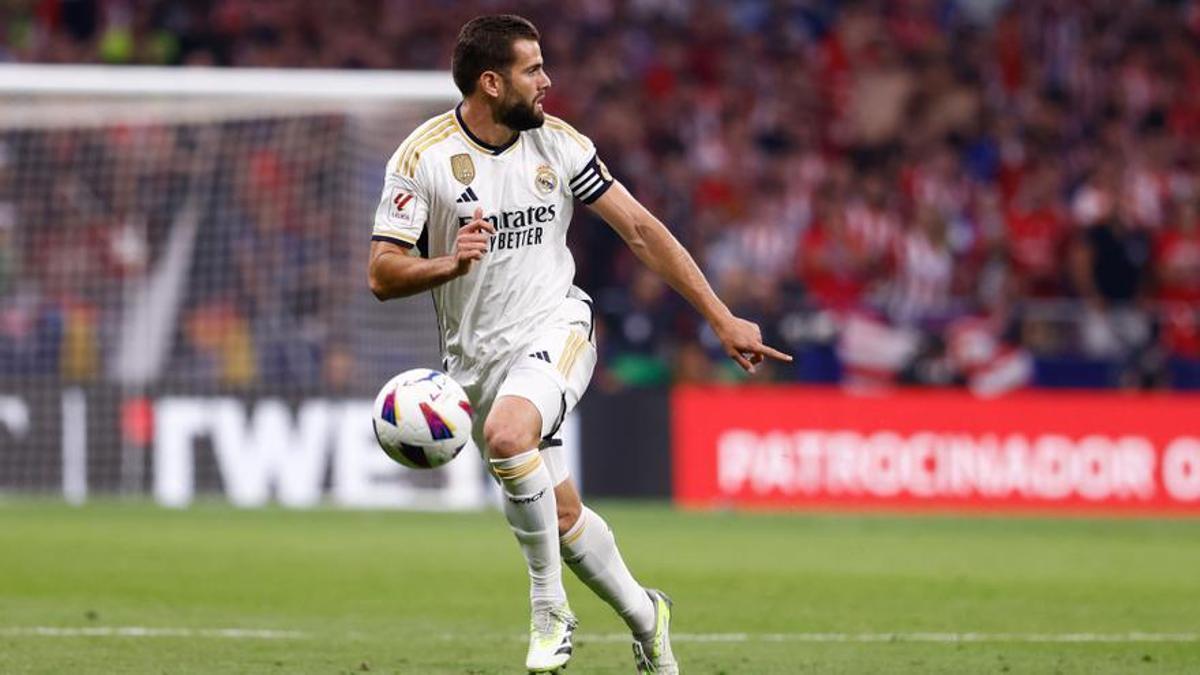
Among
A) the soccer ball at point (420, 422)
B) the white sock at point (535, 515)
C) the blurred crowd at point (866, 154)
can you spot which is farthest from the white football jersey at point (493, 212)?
the blurred crowd at point (866, 154)

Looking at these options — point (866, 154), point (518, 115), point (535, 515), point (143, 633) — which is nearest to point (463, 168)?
point (518, 115)

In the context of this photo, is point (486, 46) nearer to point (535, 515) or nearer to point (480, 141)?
point (480, 141)

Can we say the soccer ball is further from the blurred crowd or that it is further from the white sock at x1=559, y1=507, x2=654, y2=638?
the blurred crowd

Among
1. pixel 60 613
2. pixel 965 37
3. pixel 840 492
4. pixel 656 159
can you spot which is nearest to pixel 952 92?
pixel 965 37

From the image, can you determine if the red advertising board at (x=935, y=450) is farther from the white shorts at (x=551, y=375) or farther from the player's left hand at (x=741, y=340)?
the player's left hand at (x=741, y=340)

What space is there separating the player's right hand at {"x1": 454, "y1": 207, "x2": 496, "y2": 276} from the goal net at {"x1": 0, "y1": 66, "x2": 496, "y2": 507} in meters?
10.8

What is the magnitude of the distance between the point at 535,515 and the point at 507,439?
0.29 meters

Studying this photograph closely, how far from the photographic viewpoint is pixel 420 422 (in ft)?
22.5

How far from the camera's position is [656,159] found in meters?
21.9

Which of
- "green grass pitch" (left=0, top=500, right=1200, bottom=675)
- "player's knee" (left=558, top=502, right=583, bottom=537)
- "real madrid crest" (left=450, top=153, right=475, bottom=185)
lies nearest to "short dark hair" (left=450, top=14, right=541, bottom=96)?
"real madrid crest" (left=450, top=153, right=475, bottom=185)

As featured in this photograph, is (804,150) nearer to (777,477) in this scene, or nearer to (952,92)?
(952,92)

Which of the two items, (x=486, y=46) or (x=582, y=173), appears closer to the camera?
(x=486, y=46)

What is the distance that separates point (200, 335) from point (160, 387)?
618 millimetres

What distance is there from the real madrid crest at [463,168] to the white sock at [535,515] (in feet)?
3.30
